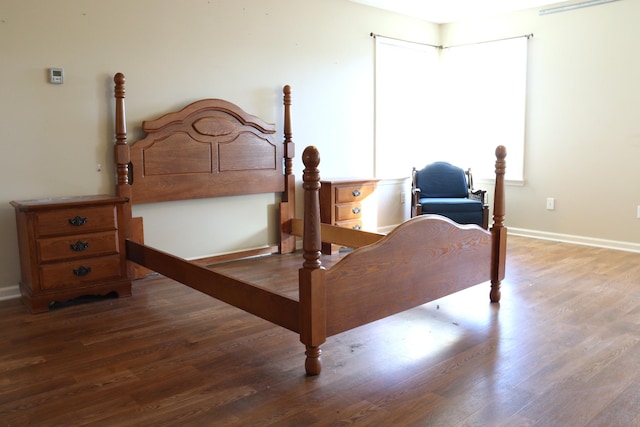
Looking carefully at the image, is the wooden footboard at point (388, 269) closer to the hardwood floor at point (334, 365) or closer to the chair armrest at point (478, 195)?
the hardwood floor at point (334, 365)

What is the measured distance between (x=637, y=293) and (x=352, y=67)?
11.1 feet

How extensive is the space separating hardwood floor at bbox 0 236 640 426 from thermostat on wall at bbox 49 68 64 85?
1567 mm

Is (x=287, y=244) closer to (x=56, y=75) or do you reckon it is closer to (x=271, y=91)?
(x=271, y=91)

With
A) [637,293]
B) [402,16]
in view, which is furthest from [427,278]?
[402,16]

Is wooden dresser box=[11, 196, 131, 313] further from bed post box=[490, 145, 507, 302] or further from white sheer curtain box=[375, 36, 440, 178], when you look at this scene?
white sheer curtain box=[375, 36, 440, 178]

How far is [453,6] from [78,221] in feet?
14.2

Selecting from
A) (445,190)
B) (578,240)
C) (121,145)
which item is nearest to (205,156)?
(121,145)

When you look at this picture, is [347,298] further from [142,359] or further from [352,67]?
[352,67]

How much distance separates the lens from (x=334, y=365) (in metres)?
2.73

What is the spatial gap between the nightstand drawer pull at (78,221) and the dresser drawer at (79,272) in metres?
0.24

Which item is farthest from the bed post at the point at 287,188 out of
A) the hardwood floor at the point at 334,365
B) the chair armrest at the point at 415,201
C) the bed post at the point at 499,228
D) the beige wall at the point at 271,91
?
the bed post at the point at 499,228

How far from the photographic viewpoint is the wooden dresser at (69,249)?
11.6ft

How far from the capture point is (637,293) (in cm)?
391

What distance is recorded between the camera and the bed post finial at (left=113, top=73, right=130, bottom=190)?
414 cm
